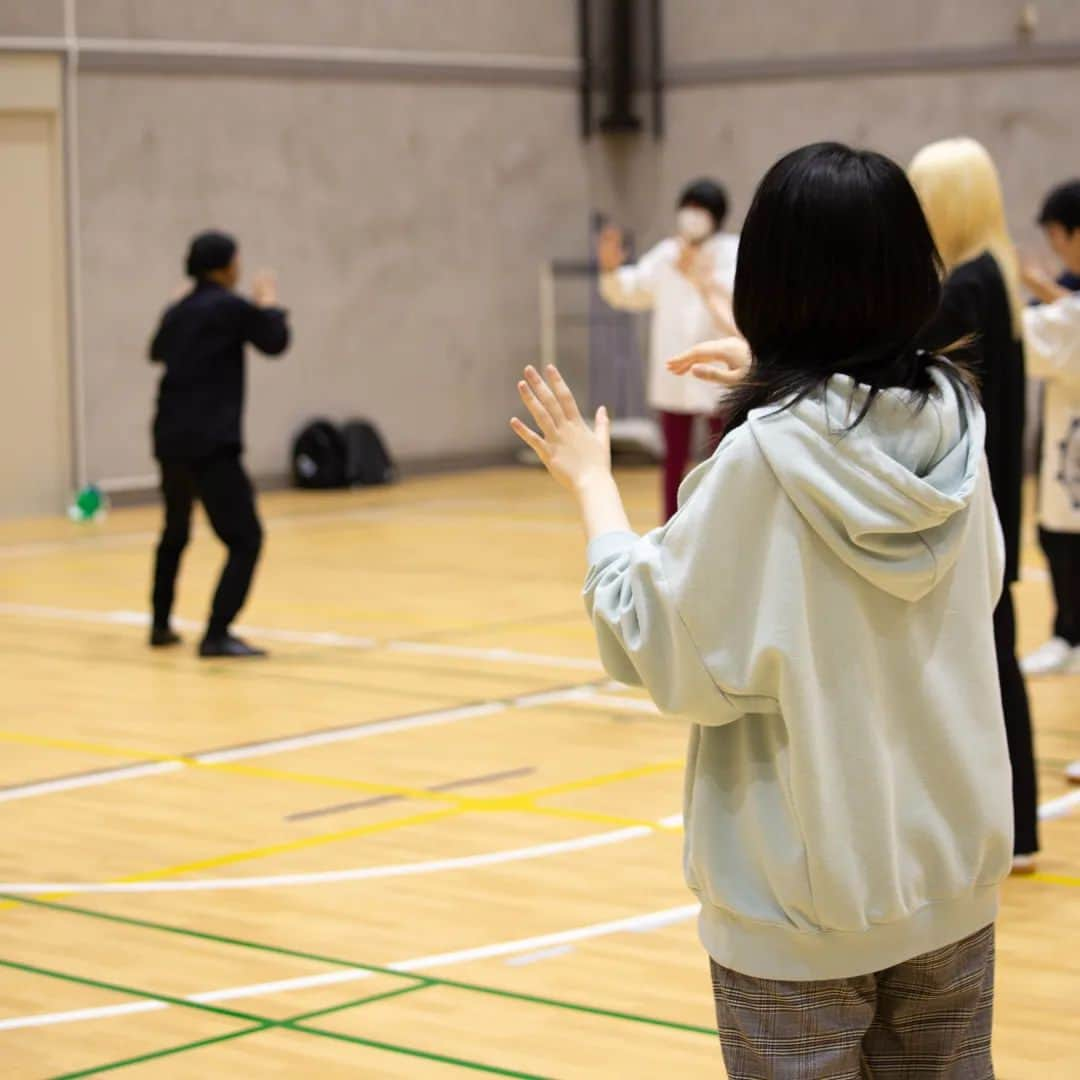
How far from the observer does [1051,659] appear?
7523 millimetres

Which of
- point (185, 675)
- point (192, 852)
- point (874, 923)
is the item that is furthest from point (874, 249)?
point (185, 675)

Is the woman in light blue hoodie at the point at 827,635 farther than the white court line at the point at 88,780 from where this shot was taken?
No

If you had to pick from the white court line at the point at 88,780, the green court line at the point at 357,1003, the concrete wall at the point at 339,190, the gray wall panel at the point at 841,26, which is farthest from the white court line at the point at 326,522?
the green court line at the point at 357,1003

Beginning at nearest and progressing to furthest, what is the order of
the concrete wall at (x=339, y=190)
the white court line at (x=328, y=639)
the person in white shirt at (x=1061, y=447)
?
the person in white shirt at (x=1061, y=447), the white court line at (x=328, y=639), the concrete wall at (x=339, y=190)

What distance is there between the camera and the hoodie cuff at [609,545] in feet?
6.93

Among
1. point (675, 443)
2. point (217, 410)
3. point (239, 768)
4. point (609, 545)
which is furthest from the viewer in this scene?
point (675, 443)

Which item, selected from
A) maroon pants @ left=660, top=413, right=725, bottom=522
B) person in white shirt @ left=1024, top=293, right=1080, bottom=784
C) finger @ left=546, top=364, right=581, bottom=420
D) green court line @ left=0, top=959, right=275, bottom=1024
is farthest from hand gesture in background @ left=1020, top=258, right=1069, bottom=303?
maroon pants @ left=660, top=413, right=725, bottom=522

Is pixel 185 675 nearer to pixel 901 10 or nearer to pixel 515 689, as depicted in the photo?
pixel 515 689

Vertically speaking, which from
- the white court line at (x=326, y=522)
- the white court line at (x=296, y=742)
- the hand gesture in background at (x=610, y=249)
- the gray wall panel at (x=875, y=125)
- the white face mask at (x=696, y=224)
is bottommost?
the white court line at (x=326, y=522)

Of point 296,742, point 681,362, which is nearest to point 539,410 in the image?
point 681,362

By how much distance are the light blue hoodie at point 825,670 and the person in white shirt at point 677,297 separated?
7590 mm

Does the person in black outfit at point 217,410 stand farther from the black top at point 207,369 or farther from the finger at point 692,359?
the finger at point 692,359

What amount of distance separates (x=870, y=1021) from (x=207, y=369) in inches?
249

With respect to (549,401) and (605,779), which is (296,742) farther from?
(549,401)
